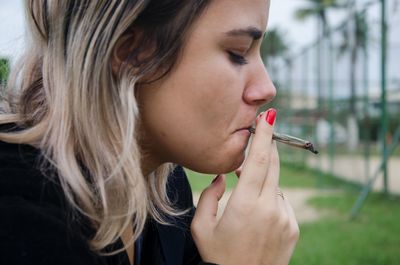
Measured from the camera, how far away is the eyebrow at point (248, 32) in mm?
1364

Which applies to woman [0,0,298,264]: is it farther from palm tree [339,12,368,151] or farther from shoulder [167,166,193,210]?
palm tree [339,12,368,151]

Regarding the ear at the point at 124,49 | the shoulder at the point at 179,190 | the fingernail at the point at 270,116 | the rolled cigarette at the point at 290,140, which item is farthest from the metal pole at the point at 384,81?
the ear at the point at 124,49

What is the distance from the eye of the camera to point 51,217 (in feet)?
3.67

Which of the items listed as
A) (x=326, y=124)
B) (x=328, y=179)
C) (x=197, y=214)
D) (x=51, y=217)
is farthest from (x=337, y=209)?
(x=51, y=217)

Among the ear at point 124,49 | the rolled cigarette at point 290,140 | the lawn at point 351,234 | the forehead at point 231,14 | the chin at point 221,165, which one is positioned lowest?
the lawn at point 351,234

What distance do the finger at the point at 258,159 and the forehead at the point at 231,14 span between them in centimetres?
26

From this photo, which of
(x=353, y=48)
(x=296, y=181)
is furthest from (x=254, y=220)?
(x=296, y=181)

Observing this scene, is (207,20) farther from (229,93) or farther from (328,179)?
(328,179)

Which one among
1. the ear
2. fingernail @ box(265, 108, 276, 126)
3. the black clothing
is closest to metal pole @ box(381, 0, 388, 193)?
fingernail @ box(265, 108, 276, 126)

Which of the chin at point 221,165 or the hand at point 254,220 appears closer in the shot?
the hand at point 254,220

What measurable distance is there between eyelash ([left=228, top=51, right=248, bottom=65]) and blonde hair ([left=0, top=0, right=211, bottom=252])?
5.6 inches

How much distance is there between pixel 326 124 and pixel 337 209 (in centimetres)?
510

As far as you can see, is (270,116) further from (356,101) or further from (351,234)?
(356,101)

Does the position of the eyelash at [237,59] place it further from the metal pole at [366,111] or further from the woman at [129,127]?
the metal pole at [366,111]
